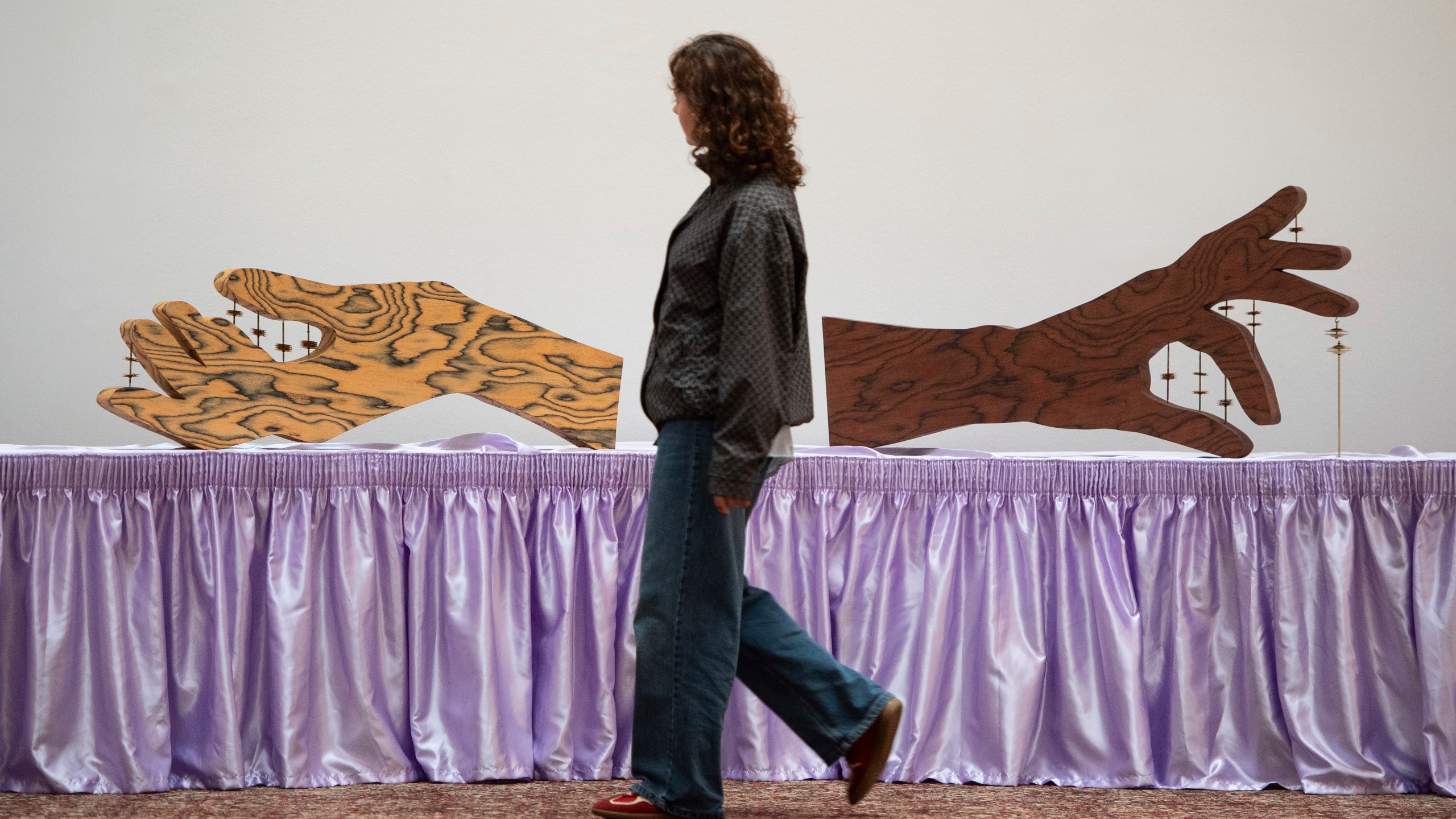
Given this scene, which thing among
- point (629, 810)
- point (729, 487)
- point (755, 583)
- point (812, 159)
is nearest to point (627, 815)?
point (629, 810)

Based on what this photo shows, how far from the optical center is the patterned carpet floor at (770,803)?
173 centimetres

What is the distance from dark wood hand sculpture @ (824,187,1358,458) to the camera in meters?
2.12

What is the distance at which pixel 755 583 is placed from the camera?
1.99m

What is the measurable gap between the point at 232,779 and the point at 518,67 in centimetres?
217

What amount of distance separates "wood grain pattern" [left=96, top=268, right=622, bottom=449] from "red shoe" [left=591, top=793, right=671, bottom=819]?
717 mm

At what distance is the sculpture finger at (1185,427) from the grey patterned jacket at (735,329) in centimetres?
93

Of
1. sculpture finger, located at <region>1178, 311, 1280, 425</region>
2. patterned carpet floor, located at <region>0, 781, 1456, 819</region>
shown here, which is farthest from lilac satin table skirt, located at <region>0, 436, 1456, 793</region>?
sculpture finger, located at <region>1178, 311, 1280, 425</region>

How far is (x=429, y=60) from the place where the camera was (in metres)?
3.26

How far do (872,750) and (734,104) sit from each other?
89 cm

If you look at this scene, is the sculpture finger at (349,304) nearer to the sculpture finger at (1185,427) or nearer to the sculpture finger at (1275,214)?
the sculpture finger at (1185,427)

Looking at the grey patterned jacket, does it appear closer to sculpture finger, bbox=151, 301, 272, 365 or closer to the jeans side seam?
the jeans side seam

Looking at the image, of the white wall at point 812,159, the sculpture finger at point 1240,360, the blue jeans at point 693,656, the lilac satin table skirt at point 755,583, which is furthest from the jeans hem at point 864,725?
the white wall at point 812,159

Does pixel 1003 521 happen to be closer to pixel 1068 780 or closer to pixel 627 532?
pixel 1068 780

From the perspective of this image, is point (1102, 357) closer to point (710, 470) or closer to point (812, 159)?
point (710, 470)
